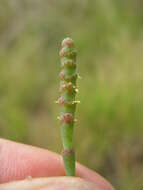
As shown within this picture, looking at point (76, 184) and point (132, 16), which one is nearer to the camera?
point (76, 184)

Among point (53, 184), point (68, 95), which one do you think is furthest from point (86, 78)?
point (68, 95)

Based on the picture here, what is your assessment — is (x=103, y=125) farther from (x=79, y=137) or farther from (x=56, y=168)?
(x=56, y=168)

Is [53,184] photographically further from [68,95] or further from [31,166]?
[31,166]

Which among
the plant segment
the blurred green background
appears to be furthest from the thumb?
the blurred green background

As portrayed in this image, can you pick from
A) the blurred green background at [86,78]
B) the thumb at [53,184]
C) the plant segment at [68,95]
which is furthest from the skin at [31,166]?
the blurred green background at [86,78]

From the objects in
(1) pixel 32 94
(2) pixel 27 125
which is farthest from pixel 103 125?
(1) pixel 32 94

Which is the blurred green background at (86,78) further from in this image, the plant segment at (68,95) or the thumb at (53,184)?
the plant segment at (68,95)
